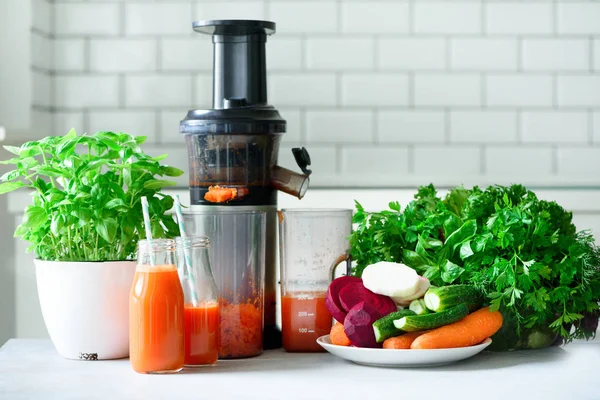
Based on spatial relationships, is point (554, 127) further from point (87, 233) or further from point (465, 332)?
point (87, 233)

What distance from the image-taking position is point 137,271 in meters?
1.09

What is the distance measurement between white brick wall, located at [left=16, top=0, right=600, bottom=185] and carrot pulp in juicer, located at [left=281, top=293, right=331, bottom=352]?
1.54m

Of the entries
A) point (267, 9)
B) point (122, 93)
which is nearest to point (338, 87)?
point (267, 9)

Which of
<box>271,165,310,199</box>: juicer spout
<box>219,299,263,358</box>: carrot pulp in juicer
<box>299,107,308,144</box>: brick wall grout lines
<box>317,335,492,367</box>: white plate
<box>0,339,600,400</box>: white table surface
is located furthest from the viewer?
<box>299,107,308,144</box>: brick wall grout lines

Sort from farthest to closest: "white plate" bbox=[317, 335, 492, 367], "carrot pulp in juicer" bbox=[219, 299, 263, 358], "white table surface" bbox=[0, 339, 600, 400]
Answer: "carrot pulp in juicer" bbox=[219, 299, 263, 358] < "white plate" bbox=[317, 335, 492, 367] < "white table surface" bbox=[0, 339, 600, 400]

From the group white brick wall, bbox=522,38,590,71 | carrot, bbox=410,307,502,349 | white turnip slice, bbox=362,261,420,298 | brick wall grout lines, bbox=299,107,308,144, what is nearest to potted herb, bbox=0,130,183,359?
white turnip slice, bbox=362,261,420,298

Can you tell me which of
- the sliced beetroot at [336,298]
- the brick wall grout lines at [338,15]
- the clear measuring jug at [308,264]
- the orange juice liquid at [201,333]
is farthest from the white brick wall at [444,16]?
the orange juice liquid at [201,333]

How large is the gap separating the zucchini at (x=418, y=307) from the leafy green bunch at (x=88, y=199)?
14.5 inches

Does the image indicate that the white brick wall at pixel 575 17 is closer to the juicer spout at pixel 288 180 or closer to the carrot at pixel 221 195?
the juicer spout at pixel 288 180

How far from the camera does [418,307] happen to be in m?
1.14

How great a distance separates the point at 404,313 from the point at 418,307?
0.12 ft

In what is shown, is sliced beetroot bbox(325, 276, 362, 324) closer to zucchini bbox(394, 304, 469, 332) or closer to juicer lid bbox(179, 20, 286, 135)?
zucchini bbox(394, 304, 469, 332)

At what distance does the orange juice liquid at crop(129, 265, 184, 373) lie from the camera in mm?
1065

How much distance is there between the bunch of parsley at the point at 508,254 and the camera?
112 centimetres
